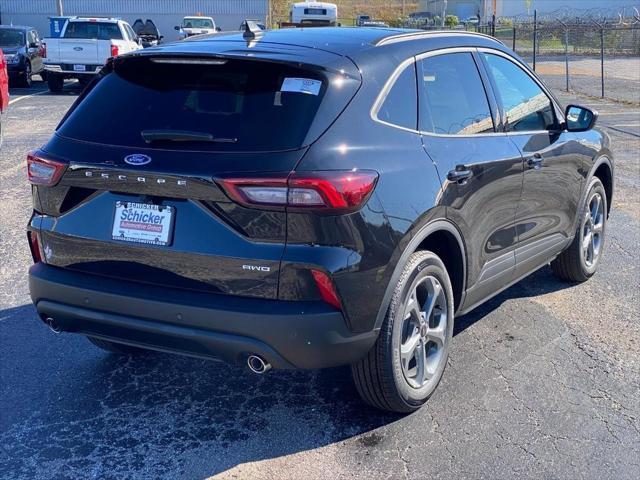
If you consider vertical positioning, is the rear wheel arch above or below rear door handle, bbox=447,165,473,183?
below

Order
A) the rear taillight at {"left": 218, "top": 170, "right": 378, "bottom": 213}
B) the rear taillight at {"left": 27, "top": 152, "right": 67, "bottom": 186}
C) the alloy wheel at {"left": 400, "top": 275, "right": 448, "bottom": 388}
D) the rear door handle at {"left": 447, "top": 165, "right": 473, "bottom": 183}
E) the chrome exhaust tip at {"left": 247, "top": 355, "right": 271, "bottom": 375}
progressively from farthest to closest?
the rear door handle at {"left": 447, "top": 165, "right": 473, "bottom": 183}
the alloy wheel at {"left": 400, "top": 275, "right": 448, "bottom": 388}
the rear taillight at {"left": 27, "top": 152, "right": 67, "bottom": 186}
the chrome exhaust tip at {"left": 247, "top": 355, "right": 271, "bottom": 375}
the rear taillight at {"left": 218, "top": 170, "right": 378, "bottom": 213}

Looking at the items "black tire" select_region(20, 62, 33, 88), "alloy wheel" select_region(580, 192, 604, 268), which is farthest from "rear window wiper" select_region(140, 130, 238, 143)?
"black tire" select_region(20, 62, 33, 88)

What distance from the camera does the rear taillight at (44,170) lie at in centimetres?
370

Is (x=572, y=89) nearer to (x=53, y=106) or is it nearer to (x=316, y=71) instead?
(x=53, y=106)

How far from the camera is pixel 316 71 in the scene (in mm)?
3537

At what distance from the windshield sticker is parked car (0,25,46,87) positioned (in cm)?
2012

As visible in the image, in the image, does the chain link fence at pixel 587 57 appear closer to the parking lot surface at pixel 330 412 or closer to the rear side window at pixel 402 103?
the parking lot surface at pixel 330 412

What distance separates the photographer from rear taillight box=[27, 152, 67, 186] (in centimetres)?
370

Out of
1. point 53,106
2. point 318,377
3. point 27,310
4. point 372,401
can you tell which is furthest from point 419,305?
point 53,106

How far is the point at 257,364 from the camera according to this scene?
3465 millimetres

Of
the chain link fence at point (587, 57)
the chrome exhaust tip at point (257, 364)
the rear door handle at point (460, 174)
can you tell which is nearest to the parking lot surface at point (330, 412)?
the chrome exhaust tip at point (257, 364)

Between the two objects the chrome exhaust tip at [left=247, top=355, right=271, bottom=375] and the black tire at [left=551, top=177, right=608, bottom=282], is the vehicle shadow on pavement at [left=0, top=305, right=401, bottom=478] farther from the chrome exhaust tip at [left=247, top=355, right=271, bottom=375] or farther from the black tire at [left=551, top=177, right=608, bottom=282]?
the black tire at [left=551, top=177, right=608, bottom=282]

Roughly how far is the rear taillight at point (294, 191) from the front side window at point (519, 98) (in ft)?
6.26

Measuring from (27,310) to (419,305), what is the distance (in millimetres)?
2899
